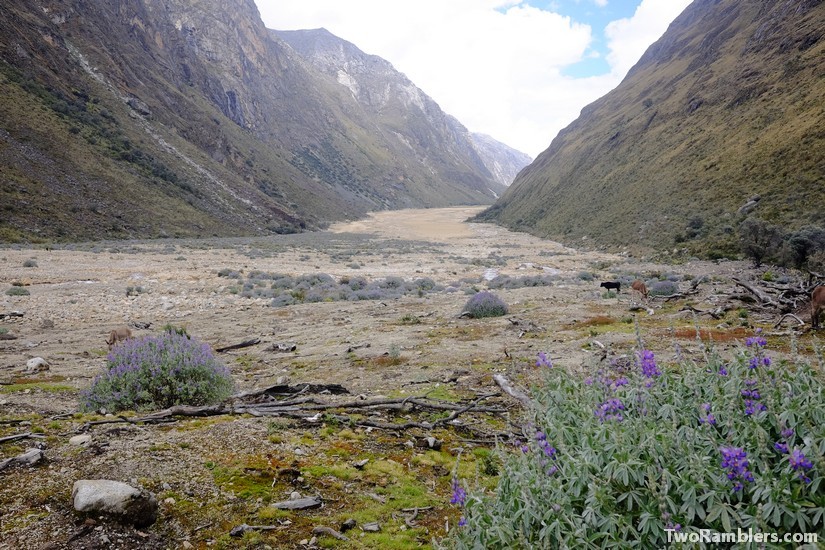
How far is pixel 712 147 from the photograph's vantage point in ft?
125

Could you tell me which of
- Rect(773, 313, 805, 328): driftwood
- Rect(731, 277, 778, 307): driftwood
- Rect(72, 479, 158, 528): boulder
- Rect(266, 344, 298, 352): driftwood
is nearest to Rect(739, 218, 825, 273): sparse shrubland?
Rect(731, 277, 778, 307): driftwood

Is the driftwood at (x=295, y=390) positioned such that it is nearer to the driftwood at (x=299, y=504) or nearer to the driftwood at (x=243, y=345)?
the driftwood at (x=299, y=504)

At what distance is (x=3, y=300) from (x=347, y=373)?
14.6 meters

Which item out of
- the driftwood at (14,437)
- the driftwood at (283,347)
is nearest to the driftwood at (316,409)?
the driftwood at (14,437)

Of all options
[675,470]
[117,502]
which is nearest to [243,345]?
[117,502]

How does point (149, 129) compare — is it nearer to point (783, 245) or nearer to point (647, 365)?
point (783, 245)

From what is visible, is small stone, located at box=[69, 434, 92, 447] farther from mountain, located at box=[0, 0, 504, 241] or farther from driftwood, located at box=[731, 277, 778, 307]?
mountain, located at box=[0, 0, 504, 241]

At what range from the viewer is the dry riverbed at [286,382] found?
347 centimetres

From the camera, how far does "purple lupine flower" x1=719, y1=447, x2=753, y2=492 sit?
2.04 metres

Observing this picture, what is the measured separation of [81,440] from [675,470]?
4966 mm

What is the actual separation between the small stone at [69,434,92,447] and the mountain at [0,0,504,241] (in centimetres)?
3818

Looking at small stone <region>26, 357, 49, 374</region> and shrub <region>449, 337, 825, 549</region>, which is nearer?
shrub <region>449, 337, 825, 549</region>

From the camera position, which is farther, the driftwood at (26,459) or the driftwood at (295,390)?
the driftwood at (295,390)

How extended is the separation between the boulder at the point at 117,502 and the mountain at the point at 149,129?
130 feet
